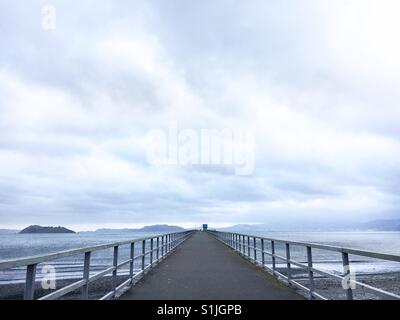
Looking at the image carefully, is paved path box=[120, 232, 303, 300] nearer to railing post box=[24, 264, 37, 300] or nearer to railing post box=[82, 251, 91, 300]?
railing post box=[82, 251, 91, 300]

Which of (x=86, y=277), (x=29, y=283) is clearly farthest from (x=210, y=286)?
(x=29, y=283)

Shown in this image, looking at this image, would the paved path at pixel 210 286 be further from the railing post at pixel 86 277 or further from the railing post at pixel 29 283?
the railing post at pixel 29 283

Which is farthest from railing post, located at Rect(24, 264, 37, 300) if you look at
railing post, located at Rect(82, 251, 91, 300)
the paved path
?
the paved path

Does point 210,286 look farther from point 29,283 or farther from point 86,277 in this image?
point 29,283

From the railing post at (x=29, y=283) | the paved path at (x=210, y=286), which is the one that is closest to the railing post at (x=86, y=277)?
the railing post at (x=29, y=283)

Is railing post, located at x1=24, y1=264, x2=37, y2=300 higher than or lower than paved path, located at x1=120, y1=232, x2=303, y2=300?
higher

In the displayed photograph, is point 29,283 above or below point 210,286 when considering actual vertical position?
above

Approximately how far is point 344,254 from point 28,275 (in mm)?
4695

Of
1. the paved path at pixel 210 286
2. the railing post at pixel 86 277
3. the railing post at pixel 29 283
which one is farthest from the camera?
the paved path at pixel 210 286

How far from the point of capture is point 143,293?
886cm
